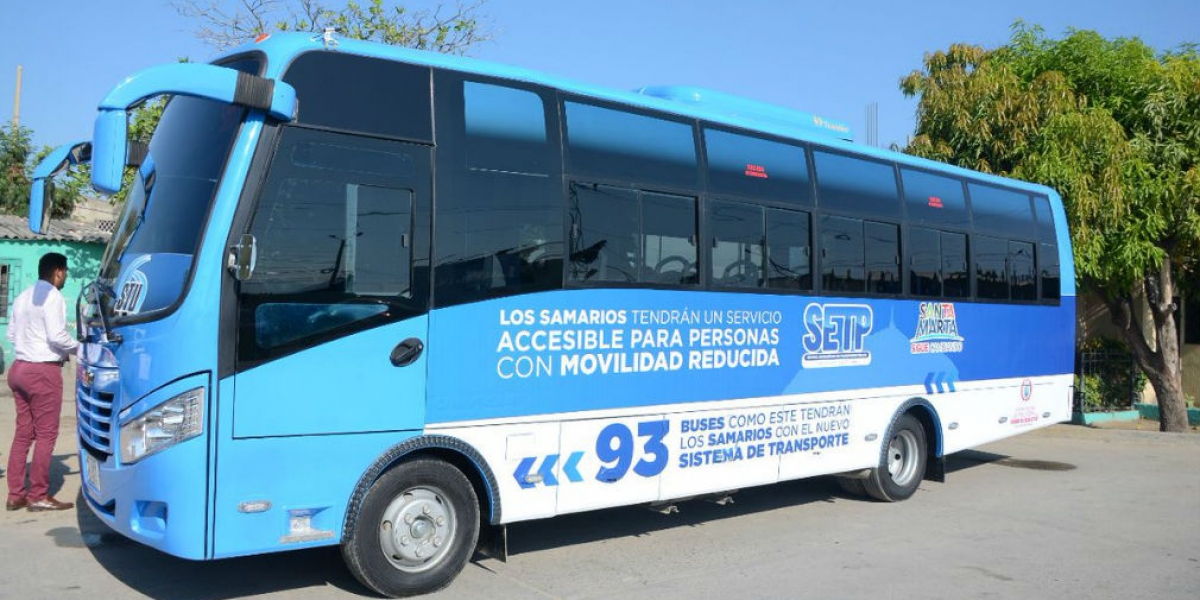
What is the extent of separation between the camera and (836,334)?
923 cm

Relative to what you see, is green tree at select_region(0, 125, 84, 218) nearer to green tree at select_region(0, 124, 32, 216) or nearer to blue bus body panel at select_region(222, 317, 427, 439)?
green tree at select_region(0, 124, 32, 216)

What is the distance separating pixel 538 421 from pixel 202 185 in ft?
8.42

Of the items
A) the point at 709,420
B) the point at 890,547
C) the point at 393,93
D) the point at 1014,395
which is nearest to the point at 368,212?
the point at 393,93

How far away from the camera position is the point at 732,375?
8195 millimetres

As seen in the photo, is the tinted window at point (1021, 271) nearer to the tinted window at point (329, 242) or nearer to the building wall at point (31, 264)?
the tinted window at point (329, 242)

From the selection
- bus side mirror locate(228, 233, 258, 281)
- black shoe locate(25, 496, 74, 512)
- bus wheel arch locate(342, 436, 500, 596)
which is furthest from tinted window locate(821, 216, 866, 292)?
black shoe locate(25, 496, 74, 512)

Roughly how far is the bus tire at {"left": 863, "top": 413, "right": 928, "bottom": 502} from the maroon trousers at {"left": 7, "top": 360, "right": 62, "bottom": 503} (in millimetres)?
7265

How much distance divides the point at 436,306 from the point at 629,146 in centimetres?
211

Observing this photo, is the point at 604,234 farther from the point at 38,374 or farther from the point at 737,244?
the point at 38,374

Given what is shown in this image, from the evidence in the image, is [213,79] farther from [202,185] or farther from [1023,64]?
[1023,64]

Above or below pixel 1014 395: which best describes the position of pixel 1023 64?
above

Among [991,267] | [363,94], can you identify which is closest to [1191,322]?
[991,267]

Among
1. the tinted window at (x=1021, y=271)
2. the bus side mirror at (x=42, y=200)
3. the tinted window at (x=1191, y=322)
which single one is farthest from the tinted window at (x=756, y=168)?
the tinted window at (x=1191, y=322)

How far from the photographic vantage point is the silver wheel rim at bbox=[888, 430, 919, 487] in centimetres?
1030
